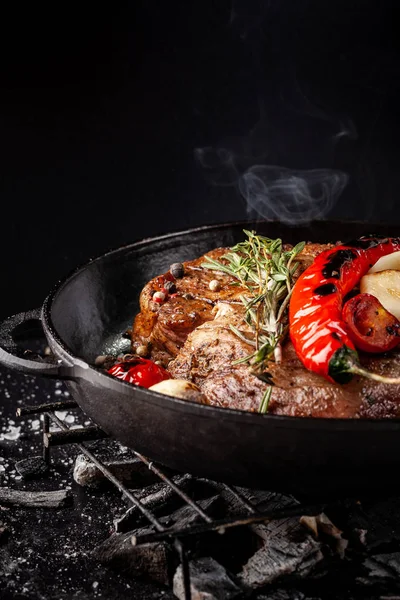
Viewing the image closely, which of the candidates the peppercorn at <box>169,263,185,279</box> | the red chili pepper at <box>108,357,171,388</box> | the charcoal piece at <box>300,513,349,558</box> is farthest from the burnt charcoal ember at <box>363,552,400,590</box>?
the peppercorn at <box>169,263,185,279</box>

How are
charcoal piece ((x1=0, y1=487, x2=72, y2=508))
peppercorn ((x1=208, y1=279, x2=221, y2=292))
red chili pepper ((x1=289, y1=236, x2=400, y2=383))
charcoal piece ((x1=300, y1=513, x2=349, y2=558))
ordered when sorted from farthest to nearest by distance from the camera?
peppercorn ((x1=208, y1=279, x2=221, y2=292)) < charcoal piece ((x1=0, y1=487, x2=72, y2=508)) < charcoal piece ((x1=300, y1=513, x2=349, y2=558)) < red chili pepper ((x1=289, y1=236, x2=400, y2=383))

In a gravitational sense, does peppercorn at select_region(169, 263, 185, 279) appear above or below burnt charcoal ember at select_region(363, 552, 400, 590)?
above

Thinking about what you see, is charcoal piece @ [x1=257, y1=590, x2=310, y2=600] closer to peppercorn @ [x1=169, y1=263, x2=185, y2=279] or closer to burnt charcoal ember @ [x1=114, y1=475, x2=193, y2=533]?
burnt charcoal ember @ [x1=114, y1=475, x2=193, y2=533]

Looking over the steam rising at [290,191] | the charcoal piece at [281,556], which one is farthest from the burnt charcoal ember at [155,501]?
the steam rising at [290,191]

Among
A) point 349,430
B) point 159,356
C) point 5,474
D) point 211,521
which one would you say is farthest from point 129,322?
point 349,430

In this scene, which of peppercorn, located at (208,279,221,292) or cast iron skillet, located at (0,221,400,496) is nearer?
cast iron skillet, located at (0,221,400,496)

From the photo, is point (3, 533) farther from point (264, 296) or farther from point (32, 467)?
point (264, 296)

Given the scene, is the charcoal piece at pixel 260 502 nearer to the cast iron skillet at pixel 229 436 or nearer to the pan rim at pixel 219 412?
the cast iron skillet at pixel 229 436
